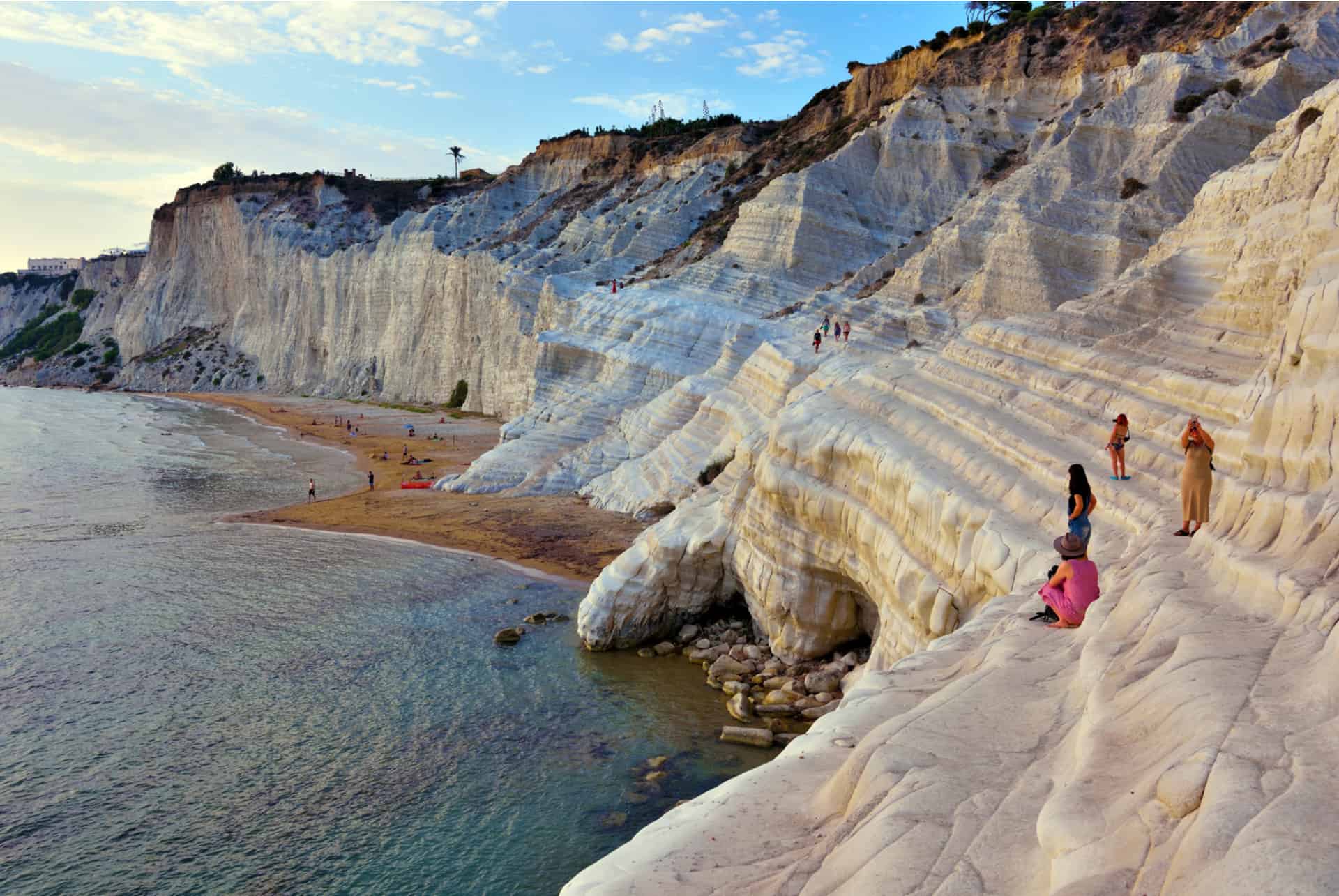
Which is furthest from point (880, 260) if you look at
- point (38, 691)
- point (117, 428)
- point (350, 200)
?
point (350, 200)

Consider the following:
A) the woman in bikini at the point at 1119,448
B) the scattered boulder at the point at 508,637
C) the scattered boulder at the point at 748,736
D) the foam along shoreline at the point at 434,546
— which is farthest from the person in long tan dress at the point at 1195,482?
the foam along shoreline at the point at 434,546

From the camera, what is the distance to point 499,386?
6247 cm

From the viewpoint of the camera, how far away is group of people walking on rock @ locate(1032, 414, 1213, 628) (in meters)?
8.38

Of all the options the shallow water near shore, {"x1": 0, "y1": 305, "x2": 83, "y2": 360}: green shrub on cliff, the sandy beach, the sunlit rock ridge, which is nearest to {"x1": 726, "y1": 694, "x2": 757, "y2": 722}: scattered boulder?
the shallow water near shore

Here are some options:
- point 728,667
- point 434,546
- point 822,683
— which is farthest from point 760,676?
point 434,546

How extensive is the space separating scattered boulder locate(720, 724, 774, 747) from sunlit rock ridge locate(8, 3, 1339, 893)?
202 cm

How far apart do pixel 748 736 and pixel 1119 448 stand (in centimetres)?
708

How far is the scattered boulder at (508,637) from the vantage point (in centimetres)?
2063

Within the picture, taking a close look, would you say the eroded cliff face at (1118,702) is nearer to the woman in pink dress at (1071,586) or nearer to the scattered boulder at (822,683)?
the woman in pink dress at (1071,586)

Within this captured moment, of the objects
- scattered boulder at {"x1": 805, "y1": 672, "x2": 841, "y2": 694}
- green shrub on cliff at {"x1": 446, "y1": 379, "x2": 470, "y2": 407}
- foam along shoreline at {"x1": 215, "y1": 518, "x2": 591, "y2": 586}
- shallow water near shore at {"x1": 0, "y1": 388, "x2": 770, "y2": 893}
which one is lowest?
shallow water near shore at {"x1": 0, "y1": 388, "x2": 770, "y2": 893}

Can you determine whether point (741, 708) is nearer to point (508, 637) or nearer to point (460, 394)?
point (508, 637)

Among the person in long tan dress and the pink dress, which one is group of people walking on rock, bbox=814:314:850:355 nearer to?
the person in long tan dress

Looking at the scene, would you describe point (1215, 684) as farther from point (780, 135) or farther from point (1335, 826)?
point (780, 135)

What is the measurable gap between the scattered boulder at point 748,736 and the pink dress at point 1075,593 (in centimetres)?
780
